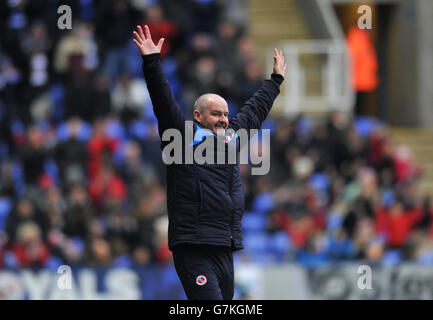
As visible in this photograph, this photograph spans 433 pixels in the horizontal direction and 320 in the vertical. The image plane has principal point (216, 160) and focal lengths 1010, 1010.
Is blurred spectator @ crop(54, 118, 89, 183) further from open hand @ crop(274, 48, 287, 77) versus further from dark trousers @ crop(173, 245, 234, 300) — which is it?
dark trousers @ crop(173, 245, 234, 300)

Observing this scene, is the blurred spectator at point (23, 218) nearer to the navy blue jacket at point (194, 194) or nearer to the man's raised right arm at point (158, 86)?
the navy blue jacket at point (194, 194)

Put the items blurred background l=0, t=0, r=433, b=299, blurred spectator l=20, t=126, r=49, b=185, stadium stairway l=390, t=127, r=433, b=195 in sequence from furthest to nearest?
stadium stairway l=390, t=127, r=433, b=195
blurred spectator l=20, t=126, r=49, b=185
blurred background l=0, t=0, r=433, b=299

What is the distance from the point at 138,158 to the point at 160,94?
9.25 metres

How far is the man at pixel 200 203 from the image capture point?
677 centimetres

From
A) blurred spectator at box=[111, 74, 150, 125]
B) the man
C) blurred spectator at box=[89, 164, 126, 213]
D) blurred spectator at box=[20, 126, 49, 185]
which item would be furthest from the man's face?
blurred spectator at box=[111, 74, 150, 125]

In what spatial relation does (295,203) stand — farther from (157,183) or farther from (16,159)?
(16,159)

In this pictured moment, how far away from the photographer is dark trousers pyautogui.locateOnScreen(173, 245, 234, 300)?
22.3 feet

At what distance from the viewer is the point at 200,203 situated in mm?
6852

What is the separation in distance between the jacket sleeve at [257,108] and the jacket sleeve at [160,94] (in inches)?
21.9

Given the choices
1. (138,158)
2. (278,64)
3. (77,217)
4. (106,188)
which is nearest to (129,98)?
(138,158)

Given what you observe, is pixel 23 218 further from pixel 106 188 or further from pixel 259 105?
pixel 259 105

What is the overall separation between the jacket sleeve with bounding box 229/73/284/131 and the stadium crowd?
724cm

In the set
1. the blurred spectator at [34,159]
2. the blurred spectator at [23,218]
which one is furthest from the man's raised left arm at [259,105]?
the blurred spectator at [34,159]
